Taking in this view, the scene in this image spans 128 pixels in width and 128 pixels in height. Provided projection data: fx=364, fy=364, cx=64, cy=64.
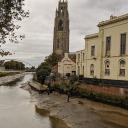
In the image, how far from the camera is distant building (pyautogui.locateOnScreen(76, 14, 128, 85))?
50.4m

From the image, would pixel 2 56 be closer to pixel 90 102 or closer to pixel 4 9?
pixel 4 9

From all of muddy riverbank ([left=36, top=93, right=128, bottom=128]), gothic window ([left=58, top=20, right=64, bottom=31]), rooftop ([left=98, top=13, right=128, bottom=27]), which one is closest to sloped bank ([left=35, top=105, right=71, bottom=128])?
muddy riverbank ([left=36, top=93, right=128, bottom=128])

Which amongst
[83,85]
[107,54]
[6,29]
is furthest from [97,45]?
[6,29]

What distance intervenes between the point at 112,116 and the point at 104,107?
17.6 ft

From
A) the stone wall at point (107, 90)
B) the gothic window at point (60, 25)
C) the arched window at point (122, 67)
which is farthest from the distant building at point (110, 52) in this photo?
the gothic window at point (60, 25)

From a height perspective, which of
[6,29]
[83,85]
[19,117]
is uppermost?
[6,29]

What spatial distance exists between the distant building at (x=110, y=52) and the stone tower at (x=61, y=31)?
113 metres

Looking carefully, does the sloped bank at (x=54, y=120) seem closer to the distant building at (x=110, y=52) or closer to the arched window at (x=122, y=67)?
the distant building at (x=110, y=52)

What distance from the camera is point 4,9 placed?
18.6m

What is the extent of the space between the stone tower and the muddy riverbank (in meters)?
127

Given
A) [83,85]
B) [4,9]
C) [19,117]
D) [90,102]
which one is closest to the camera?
[4,9]

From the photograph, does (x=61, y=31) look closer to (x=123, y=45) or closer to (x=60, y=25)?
(x=60, y=25)

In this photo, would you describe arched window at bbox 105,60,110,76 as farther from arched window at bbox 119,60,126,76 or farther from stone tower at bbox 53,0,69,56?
stone tower at bbox 53,0,69,56

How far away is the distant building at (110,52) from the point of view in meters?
A: 50.4
